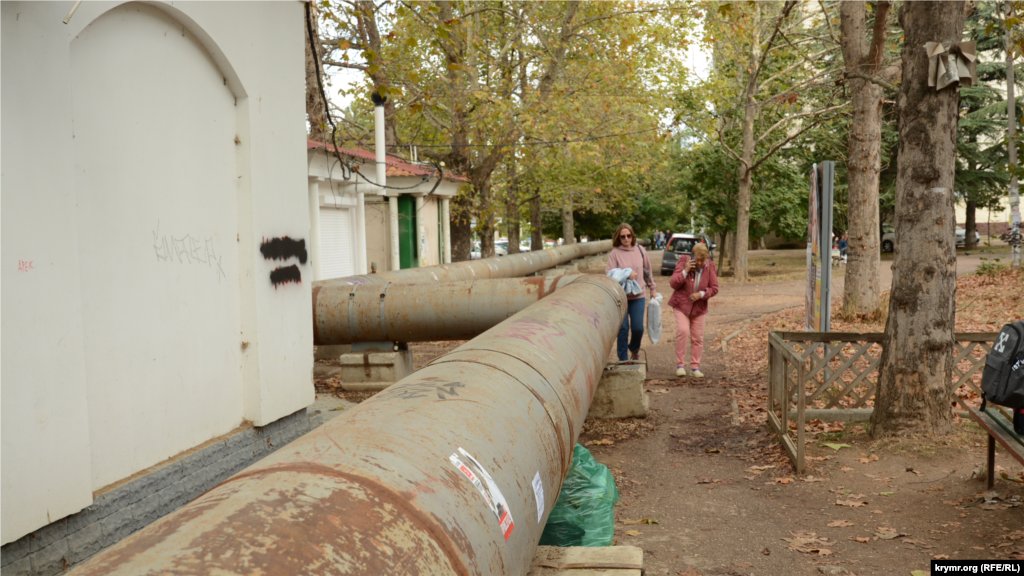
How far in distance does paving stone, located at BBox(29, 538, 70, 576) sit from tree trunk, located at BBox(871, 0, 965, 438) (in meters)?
5.75

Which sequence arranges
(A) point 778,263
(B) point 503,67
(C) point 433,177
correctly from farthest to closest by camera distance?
(A) point 778,263, (B) point 503,67, (C) point 433,177

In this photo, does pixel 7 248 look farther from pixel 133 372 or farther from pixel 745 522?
pixel 745 522

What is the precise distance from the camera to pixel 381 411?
8.36 ft

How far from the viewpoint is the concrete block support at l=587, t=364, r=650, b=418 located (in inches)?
300

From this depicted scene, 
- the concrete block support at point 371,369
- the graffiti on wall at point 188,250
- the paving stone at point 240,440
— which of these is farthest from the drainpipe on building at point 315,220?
the graffiti on wall at point 188,250

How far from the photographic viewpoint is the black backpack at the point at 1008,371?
13.3ft

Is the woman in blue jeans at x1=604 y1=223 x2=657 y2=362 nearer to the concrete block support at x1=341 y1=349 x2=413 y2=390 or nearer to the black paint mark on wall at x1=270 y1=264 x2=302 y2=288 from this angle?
the concrete block support at x1=341 y1=349 x2=413 y2=390

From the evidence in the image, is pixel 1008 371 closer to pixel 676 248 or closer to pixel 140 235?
pixel 140 235

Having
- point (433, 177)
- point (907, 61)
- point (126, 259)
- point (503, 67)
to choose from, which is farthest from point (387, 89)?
point (503, 67)

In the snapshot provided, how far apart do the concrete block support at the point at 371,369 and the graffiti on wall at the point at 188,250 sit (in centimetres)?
396

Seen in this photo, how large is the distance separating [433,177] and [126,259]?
16712 mm

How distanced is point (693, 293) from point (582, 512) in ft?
18.8

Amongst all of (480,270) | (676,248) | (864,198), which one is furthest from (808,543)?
(676,248)

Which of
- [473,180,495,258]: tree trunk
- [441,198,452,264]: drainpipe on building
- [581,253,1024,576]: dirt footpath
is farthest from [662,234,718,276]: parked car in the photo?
[581,253,1024,576]: dirt footpath
